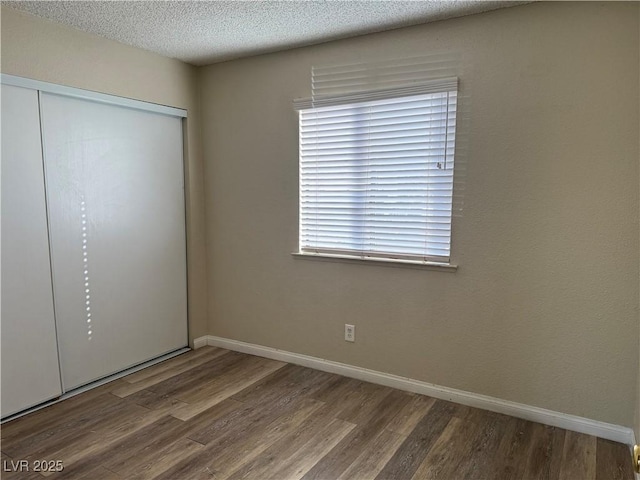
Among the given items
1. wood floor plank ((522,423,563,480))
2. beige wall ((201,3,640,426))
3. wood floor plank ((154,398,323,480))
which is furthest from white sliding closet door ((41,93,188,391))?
wood floor plank ((522,423,563,480))

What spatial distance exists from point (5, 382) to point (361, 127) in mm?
2640

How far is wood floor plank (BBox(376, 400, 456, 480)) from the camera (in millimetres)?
2068

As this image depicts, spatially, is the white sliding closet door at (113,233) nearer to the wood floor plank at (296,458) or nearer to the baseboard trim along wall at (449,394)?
the baseboard trim along wall at (449,394)

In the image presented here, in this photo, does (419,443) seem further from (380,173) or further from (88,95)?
(88,95)

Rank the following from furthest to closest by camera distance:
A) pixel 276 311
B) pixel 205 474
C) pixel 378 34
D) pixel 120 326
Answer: pixel 276 311
pixel 120 326
pixel 378 34
pixel 205 474

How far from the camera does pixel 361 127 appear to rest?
114 inches

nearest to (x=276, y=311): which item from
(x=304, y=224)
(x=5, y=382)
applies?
(x=304, y=224)

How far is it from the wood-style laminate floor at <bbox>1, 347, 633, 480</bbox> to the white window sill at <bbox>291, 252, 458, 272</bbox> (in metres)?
0.86

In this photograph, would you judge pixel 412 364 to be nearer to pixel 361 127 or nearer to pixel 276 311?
pixel 276 311

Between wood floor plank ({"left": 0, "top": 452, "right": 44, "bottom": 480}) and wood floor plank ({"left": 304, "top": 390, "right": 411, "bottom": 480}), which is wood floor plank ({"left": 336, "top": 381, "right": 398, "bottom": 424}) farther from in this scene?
wood floor plank ({"left": 0, "top": 452, "right": 44, "bottom": 480})

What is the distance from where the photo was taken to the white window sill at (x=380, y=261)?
2680 millimetres

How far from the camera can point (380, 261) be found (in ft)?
9.46

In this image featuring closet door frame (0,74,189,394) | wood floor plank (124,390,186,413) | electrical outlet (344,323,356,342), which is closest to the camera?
closet door frame (0,74,189,394)

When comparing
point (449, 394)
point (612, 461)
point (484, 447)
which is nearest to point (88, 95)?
point (449, 394)
